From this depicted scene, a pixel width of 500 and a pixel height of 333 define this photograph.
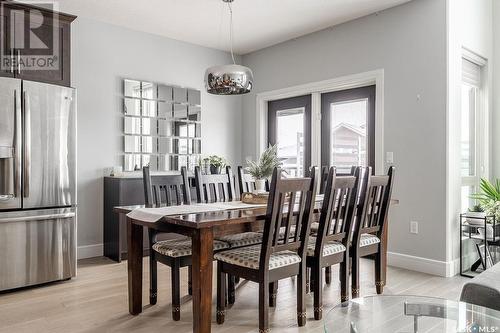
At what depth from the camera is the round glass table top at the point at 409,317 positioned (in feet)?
5.18

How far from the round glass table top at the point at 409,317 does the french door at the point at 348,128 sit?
2692 mm

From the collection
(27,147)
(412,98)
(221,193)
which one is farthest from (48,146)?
(412,98)

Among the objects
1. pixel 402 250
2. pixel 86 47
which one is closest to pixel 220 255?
pixel 402 250

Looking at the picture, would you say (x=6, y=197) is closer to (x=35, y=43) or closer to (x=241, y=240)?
(x=35, y=43)

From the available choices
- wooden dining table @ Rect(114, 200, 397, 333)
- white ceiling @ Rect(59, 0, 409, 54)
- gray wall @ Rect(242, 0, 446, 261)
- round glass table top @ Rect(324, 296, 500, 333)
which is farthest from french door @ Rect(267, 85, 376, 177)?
round glass table top @ Rect(324, 296, 500, 333)

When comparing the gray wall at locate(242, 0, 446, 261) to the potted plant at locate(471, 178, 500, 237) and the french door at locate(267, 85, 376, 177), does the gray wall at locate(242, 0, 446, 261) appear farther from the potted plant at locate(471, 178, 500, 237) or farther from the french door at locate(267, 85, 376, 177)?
the potted plant at locate(471, 178, 500, 237)

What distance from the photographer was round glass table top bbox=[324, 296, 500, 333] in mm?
1579

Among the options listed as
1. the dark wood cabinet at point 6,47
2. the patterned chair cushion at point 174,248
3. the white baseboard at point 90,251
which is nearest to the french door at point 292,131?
the white baseboard at point 90,251

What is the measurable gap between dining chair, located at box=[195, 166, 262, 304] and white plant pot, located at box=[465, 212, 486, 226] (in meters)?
2.10

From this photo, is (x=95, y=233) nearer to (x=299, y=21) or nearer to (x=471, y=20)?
(x=299, y=21)

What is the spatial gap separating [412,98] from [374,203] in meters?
1.58

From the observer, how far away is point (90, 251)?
4.43m

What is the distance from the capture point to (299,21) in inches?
177

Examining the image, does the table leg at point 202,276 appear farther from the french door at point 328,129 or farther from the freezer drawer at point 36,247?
the french door at point 328,129
